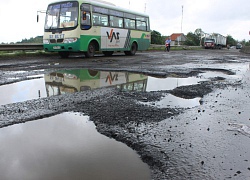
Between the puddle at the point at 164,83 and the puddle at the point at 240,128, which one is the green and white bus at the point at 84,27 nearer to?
the puddle at the point at 164,83

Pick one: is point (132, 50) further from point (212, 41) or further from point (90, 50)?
point (212, 41)

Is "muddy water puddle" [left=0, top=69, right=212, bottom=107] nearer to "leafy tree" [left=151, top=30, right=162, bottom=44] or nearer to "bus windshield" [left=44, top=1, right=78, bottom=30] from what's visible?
"bus windshield" [left=44, top=1, right=78, bottom=30]

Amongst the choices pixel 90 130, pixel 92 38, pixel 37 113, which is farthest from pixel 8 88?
pixel 92 38

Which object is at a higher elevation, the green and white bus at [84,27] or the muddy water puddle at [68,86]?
the green and white bus at [84,27]

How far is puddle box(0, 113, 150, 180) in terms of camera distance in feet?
6.71

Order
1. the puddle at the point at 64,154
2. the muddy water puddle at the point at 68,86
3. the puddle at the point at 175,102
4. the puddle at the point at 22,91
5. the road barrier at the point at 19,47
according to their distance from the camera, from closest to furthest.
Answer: the puddle at the point at 64,154 → the puddle at the point at 175,102 → the puddle at the point at 22,91 → the muddy water puddle at the point at 68,86 → the road barrier at the point at 19,47

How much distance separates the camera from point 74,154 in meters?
2.38

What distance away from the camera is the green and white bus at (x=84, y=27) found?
12641 mm

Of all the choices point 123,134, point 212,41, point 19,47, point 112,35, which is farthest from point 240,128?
point 212,41

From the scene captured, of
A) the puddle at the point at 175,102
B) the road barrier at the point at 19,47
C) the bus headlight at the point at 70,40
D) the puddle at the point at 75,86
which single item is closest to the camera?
the puddle at the point at 175,102

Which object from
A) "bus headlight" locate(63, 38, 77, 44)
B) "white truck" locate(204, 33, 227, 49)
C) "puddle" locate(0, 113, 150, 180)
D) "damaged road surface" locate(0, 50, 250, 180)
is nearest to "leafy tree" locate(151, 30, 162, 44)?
"white truck" locate(204, 33, 227, 49)

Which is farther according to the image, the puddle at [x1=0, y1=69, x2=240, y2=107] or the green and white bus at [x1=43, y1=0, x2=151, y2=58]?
the green and white bus at [x1=43, y1=0, x2=151, y2=58]

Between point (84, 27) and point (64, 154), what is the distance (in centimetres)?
1141

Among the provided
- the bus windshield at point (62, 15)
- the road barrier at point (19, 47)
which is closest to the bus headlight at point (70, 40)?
the bus windshield at point (62, 15)
